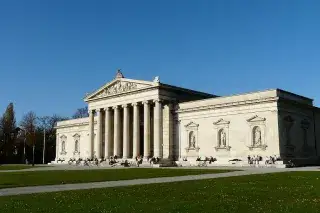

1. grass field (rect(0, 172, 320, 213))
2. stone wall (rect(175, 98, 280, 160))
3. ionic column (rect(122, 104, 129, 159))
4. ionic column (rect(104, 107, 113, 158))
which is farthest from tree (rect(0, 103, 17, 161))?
grass field (rect(0, 172, 320, 213))

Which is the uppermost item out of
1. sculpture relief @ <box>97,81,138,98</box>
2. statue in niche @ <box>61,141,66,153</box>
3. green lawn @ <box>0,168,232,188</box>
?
sculpture relief @ <box>97,81,138,98</box>

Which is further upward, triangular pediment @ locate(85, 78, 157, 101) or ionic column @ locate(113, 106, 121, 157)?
triangular pediment @ locate(85, 78, 157, 101)

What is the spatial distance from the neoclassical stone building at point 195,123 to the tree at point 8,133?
127 ft

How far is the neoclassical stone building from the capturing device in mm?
56375

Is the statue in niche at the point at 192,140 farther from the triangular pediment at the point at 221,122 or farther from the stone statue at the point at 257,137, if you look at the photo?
the stone statue at the point at 257,137

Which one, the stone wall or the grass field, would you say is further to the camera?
the stone wall

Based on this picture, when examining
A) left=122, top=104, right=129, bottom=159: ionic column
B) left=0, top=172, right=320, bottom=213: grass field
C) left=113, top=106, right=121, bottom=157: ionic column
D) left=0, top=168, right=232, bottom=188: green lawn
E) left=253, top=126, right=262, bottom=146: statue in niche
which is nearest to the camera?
left=0, top=172, right=320, bottom=213: grass field

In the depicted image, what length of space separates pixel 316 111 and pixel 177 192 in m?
50.6

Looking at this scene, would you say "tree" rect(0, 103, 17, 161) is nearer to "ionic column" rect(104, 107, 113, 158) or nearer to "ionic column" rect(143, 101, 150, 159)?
"ionic column" rect(104, 107, 113, 158)

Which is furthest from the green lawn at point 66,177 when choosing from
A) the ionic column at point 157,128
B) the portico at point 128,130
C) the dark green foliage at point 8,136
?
the dark green foliage at point 8,136

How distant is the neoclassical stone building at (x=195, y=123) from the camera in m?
56.4

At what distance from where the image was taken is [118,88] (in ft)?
243

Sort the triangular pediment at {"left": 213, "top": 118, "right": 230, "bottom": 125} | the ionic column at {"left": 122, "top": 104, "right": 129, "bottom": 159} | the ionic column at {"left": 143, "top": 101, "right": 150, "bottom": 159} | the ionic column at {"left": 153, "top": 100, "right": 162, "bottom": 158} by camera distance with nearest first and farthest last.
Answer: the triangular pediment at {"left": 213, "top": 118, "right": 230, "bottom": 125}
the ionic column at {"left": 153, "top": 100, "right": 162, "bottom": 158}
the ionic column at {"left": 143, "top": 101, "right": 150, "bottom": 159}
the ionic column at {"left": 122, "top": 104, "right": 129, "bottom": 159}

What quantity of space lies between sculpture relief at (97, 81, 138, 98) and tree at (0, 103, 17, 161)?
4389 centimetres
